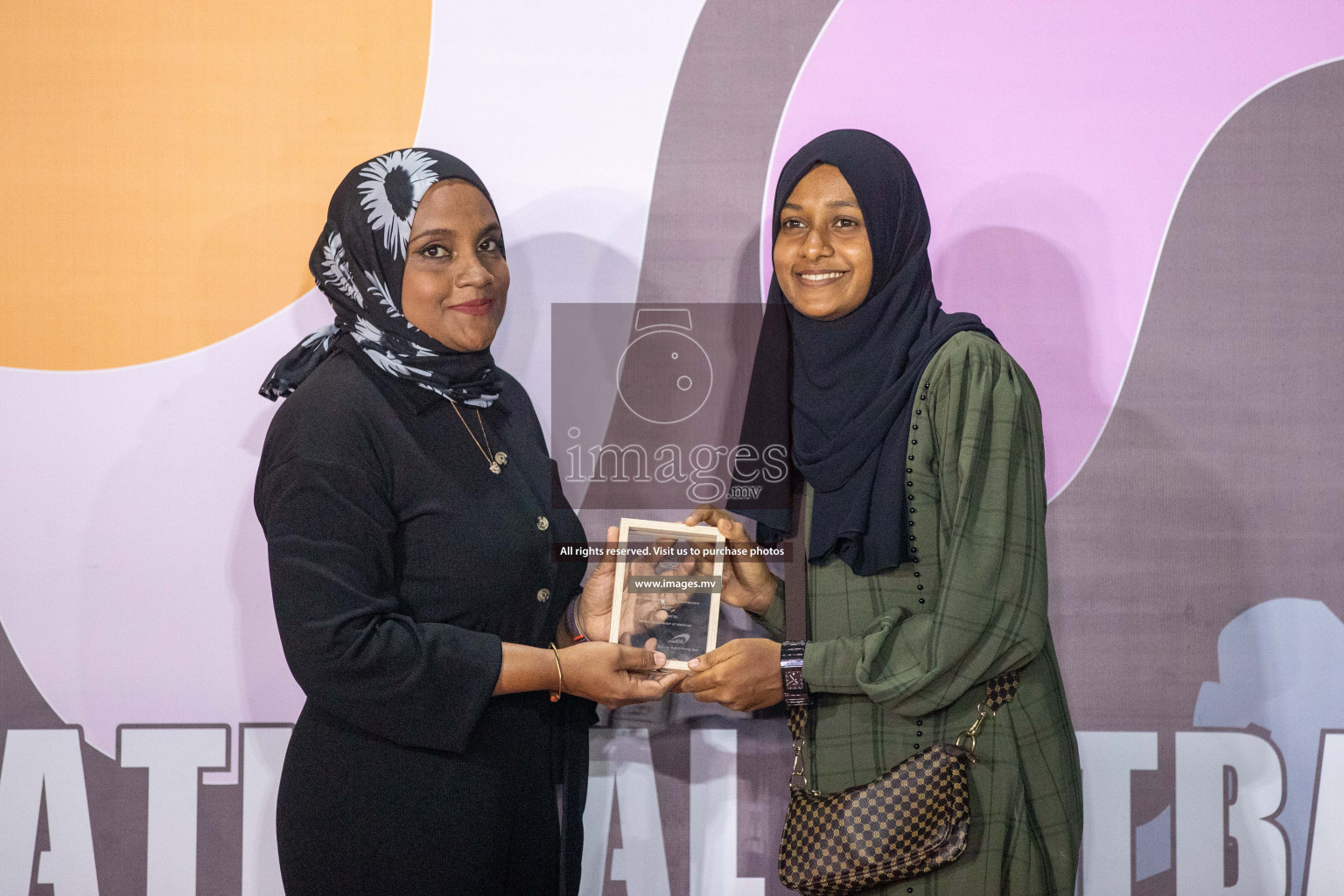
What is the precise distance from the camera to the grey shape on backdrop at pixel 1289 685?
7.97ft

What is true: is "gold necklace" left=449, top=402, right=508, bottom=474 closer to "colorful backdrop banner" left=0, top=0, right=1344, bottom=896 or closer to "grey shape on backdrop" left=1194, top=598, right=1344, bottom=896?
"colorful backdrop banner" left=0, top=0, right=1344, bottom=896

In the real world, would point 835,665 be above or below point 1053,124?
below

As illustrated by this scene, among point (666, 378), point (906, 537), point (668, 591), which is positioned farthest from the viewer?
point (666, 378)

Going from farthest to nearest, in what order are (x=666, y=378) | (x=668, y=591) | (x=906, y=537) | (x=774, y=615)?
(x=666, y=378) → (x=774, y=615) → (x=668, y=591) → (x=906, y=537)

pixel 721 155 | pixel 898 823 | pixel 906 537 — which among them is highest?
pixel 721 155

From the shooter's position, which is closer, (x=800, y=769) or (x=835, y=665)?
(x=835, y=665)

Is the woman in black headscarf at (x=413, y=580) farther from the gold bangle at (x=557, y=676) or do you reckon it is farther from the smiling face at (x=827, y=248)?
the smiling face at (x=827, y=248)

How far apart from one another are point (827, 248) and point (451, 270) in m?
0.74

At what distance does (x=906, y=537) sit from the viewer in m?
1.92

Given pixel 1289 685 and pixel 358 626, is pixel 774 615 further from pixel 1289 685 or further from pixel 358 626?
pixel 1289 685

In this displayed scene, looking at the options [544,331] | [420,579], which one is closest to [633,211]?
[544,331]

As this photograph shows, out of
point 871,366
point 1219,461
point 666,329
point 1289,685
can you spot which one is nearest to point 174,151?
point 666,329

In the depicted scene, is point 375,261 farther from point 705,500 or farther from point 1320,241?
point 1320,241

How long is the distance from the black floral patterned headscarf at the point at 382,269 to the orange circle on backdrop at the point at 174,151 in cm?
45
